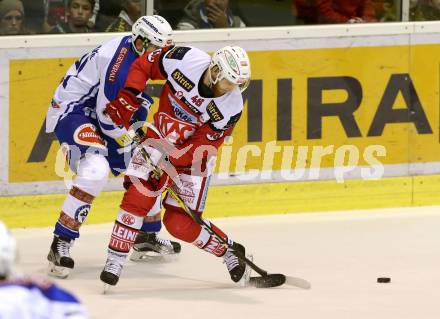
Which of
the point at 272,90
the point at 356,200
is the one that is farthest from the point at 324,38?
the point at 356,200

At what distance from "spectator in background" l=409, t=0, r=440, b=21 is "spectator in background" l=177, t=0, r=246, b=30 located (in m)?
1.09

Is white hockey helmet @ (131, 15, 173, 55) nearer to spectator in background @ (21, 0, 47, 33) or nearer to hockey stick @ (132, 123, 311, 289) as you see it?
hockey stick @ (132, 123, 311, 289)

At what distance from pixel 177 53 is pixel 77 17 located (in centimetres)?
129

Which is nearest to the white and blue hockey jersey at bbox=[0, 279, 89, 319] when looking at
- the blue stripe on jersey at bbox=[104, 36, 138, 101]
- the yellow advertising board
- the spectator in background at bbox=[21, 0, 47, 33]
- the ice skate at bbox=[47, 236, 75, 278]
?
the ice skate at bbox=[47, 236, 75, 278]

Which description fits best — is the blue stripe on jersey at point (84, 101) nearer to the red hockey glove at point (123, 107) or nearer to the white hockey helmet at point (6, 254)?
the red hockey glove at point (123, 107)

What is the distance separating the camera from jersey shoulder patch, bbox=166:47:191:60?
6.59 m

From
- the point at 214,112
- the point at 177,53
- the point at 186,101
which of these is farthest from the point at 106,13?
the point at 214,112

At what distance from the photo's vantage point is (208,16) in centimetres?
803

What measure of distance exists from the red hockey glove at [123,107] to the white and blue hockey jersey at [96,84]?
0.23m

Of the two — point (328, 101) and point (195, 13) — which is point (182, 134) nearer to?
point (195, 13)

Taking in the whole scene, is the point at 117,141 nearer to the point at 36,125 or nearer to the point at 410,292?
the point at 36,125

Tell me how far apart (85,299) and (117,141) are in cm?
97

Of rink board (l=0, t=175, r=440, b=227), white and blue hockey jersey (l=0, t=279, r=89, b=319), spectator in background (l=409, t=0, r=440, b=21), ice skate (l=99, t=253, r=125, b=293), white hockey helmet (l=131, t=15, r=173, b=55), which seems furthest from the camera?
spectator in background (l=409, t=0, r=440, b=21)

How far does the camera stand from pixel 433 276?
22.8 ft
